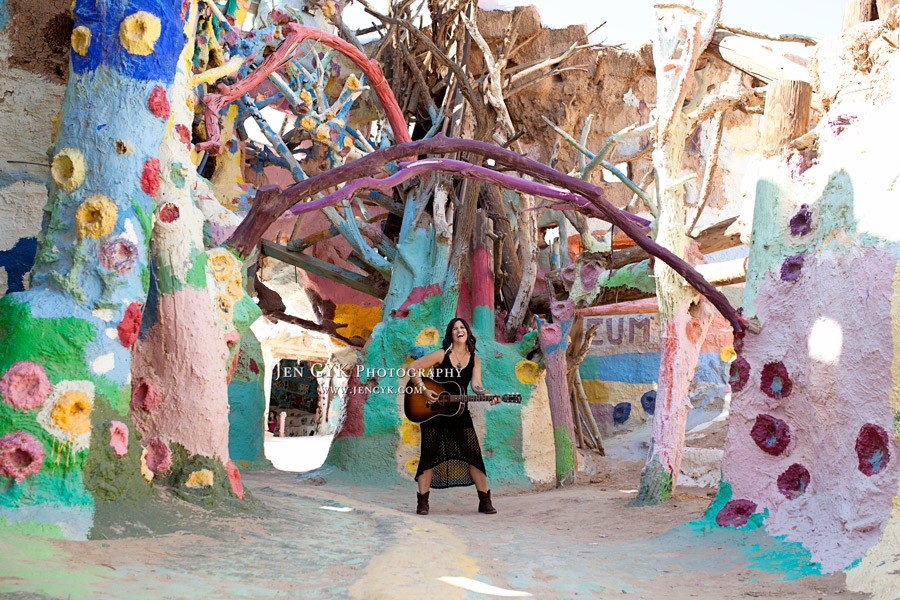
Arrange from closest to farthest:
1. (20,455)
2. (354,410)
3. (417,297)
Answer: (20,455) < (354,410) < (417,297)

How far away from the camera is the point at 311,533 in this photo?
4.04 m

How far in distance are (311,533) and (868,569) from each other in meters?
2.63

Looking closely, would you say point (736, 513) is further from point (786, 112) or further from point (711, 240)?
point (711, 240)

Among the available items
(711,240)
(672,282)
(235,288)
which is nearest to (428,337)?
(672,282)

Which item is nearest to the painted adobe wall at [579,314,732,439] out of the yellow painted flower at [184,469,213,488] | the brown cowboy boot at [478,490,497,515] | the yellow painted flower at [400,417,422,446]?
the yellow painted flower at [400,417,422,446]

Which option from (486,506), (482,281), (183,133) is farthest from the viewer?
(482,281)

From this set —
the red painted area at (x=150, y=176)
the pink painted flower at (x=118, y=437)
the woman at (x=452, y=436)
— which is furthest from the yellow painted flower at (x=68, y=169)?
the woman at (x=452, y=436)

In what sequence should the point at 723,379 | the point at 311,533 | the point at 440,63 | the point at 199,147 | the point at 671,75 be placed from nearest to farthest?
1. the point at 311,533
2. the point at 199,147
3. the point at 671,75
4. the point at 440,63
5. the point at 723,379

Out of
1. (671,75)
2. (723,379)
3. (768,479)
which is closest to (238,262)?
(768,479)

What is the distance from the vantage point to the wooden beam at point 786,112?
4566 millimetres

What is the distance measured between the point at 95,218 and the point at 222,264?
0.90 meters

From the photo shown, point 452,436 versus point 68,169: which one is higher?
point 68,169

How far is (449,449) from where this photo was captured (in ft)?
17.6

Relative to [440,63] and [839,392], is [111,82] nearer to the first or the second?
[839,392]
